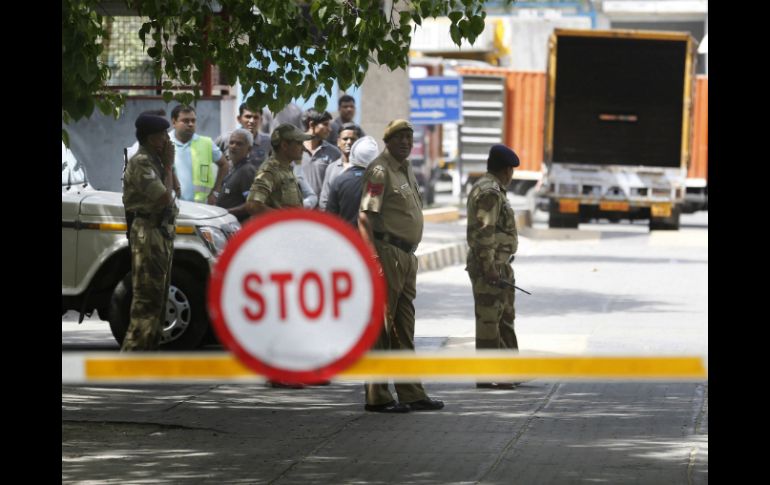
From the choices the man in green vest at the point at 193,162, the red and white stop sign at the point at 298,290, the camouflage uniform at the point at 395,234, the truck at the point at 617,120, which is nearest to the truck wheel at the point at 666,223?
the truck at the point at 617,120

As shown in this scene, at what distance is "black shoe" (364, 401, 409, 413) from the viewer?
1057cm

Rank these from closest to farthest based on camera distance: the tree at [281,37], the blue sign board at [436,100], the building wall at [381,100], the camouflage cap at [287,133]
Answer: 1. the tree at [281,37]
2. the camouflage cap at [287,133]
3. the building wall at [381,100]
4. the blue sign board at [436,100]

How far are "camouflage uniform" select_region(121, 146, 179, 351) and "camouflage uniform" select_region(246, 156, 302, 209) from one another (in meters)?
0.62

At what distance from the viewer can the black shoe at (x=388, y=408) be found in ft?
34.7

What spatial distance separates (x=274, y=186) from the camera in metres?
11.6

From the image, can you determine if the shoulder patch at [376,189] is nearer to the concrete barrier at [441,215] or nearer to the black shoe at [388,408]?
the black shoe at [388,408]

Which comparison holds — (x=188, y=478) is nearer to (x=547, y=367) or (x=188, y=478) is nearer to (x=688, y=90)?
(x=547, y=367)

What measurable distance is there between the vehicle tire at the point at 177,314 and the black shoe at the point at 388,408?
251 cm

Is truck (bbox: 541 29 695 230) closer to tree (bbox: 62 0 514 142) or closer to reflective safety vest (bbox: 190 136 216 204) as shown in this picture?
reflective safety vest (bbox: 190 136 216 204)

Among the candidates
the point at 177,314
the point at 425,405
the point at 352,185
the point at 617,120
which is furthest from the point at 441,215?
the point at 425,405

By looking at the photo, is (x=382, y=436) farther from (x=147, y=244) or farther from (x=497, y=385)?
(x=147, y=244)

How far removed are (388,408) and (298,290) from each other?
18.1ft
